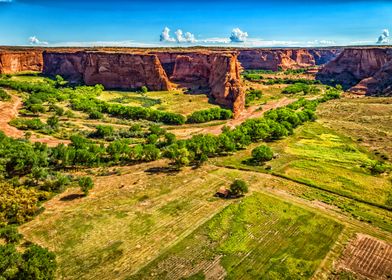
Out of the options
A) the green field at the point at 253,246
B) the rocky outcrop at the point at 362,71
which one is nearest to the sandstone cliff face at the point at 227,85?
the green field at the point at 253,246

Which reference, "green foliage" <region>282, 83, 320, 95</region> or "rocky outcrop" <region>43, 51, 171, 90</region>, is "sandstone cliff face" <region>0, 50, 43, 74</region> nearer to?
"rocky outcrop" <region>43, 51, 171, 90</region>

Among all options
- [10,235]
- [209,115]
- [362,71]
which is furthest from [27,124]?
[362,71]

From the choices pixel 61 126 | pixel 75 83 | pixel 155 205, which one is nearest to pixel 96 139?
pixel 61 126

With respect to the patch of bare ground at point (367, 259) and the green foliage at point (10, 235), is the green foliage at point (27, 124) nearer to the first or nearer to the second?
the green foliage at point (10, 235)

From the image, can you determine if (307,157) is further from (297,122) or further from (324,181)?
(297,122)

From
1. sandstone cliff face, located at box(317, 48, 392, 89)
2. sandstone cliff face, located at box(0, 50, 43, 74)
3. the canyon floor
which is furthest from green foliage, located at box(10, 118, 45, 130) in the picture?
sandstone cliff face, located at box(317, 48, 392, 89)

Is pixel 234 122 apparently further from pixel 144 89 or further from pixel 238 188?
pixel 238 188

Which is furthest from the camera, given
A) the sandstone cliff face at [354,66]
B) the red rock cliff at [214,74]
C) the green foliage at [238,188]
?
the sandstone cliff face at [354,66]
